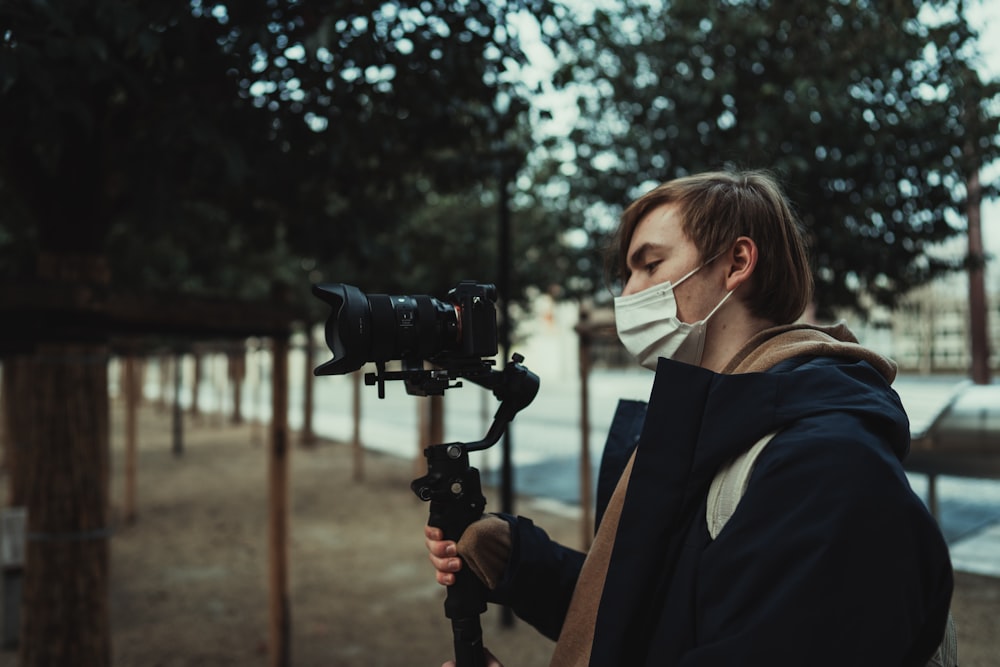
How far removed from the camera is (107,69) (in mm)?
2404

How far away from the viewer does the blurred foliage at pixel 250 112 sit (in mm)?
2426

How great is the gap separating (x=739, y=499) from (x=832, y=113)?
390 centimetres

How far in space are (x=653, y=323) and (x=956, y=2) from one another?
395 centimetres

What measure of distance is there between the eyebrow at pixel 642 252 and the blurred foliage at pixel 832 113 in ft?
9.99

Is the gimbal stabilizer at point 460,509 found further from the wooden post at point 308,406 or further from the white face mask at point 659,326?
the wooden post at point 308,406

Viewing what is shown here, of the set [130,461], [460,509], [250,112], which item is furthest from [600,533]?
[130,461]

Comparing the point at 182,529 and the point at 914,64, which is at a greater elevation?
the point at 914,64

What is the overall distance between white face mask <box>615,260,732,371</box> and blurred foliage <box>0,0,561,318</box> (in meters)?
1.32

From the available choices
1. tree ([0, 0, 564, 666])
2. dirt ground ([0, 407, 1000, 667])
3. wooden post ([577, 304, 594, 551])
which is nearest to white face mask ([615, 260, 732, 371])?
tree ([0, 0, 564, 666])

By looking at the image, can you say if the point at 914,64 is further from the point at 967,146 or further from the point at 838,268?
the point at 838,268

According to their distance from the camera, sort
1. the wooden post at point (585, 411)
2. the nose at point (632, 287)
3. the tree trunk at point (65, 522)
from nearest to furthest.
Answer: the nose at point (632, 287), the tree trunk at point (65, 522), the wooden post at point (585, 411)

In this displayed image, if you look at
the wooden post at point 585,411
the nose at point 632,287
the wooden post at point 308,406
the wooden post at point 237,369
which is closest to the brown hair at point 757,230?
the nose at point 632,287

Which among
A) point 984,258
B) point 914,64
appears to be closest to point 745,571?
point 914,64

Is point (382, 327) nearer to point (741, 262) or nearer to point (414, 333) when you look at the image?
point (414, 333)
